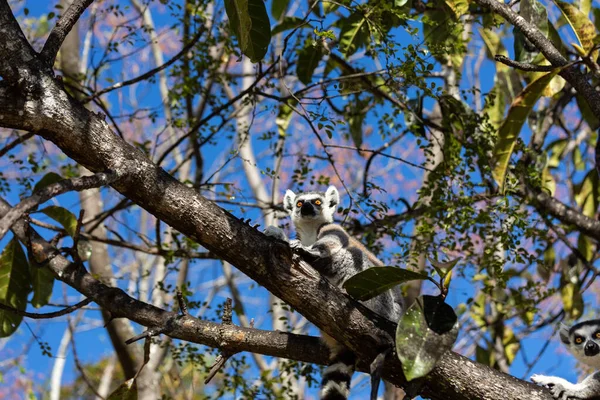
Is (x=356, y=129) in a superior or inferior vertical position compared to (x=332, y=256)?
superior

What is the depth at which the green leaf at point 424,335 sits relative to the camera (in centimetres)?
327

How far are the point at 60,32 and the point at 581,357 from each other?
15.4 ft

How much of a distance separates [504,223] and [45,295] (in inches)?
142

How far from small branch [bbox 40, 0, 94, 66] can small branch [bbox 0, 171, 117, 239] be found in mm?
732

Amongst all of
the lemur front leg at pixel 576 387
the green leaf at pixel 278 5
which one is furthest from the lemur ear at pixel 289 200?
the lemur front leg at pixel 576 387

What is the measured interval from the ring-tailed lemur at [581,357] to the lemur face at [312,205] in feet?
7.13

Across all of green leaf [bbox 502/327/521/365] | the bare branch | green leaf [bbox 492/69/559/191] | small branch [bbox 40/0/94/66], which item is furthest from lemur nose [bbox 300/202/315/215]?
green leaf [bbox 502/327/521/365]

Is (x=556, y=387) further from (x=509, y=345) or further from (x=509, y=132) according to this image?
(x=509, y=345)

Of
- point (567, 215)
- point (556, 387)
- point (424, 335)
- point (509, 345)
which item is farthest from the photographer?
point (509, 345)

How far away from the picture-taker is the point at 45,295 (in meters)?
5.45

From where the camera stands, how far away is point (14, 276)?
5418 millimetres

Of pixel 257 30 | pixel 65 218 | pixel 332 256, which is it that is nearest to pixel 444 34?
pixel 257 30

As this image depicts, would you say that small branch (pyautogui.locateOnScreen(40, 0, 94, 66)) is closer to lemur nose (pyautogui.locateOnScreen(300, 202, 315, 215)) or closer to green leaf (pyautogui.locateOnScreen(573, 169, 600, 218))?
lemur nose (pyautogui.locateOnScreen(300, 202, 315, 215))

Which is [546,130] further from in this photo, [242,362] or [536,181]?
[242,362]
